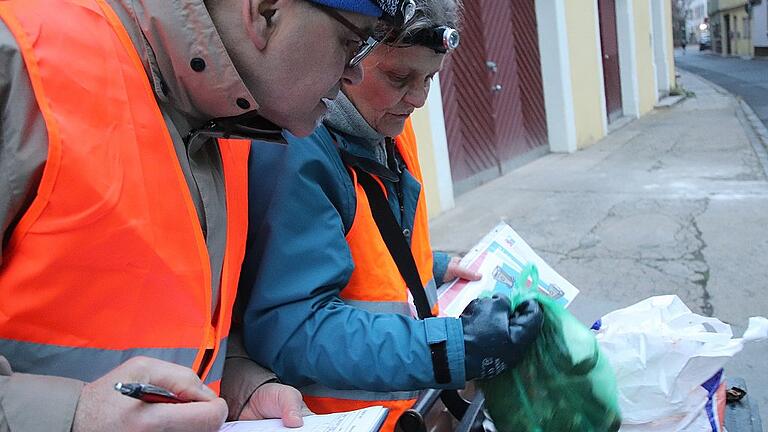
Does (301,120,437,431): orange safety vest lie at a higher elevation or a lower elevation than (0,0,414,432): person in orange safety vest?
lower

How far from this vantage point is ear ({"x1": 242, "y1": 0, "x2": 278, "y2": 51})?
0.97m

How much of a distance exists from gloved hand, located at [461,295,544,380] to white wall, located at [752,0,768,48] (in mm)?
42225

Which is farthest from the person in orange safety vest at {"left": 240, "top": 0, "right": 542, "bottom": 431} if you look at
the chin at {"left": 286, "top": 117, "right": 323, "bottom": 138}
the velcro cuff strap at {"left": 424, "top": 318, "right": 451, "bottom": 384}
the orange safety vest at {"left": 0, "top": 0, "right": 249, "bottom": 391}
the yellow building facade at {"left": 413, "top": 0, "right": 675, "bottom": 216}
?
the yellow building facade at {"left": 413, "top": 0, "right": 675, "bottom": 216}

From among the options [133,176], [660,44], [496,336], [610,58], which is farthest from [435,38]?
[660,44]

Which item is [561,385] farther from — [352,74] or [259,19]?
[259,19]

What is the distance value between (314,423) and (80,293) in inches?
17.8

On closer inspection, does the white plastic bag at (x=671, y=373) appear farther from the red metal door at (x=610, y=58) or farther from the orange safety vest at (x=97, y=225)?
the red metal door at (x=610, y=58)

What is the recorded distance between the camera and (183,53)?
953 millimetres

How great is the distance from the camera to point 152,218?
93cm

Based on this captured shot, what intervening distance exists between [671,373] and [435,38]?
0.92m

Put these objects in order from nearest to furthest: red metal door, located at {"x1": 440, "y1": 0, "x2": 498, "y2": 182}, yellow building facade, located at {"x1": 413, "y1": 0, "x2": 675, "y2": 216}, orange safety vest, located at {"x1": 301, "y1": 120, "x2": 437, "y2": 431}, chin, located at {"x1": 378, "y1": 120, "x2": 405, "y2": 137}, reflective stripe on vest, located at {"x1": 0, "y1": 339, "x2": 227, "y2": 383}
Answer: reflective stripe on vest, located at {"x1": 0, "y1": 339, "x2": 227, "y2": 383}
orange safety vest, located at {"x1": 301, "y1": 120, "x2": 437, "y2": 431}
chin, located at {"x1": 378, "y1": 120, "x2": 405, "y2": 137}
yellow building facade, located at {"x1": 413, "y1": 0, "x2": 675, "y2": 216}
red metal door, located at {"x1": 440, "y1": 0, "x2": 498, "y2": 182}

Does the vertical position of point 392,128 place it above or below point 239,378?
above

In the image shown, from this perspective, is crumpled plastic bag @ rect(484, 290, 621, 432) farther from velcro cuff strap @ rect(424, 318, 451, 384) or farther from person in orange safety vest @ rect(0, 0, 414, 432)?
person in orange safety vest @ rect(0, 0, 414, 432)

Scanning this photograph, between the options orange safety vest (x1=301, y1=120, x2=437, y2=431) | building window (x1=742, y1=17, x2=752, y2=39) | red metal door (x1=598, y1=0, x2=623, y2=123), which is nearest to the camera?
orange safety vest (x1=301, y1=120, x2=437, y2=431)
